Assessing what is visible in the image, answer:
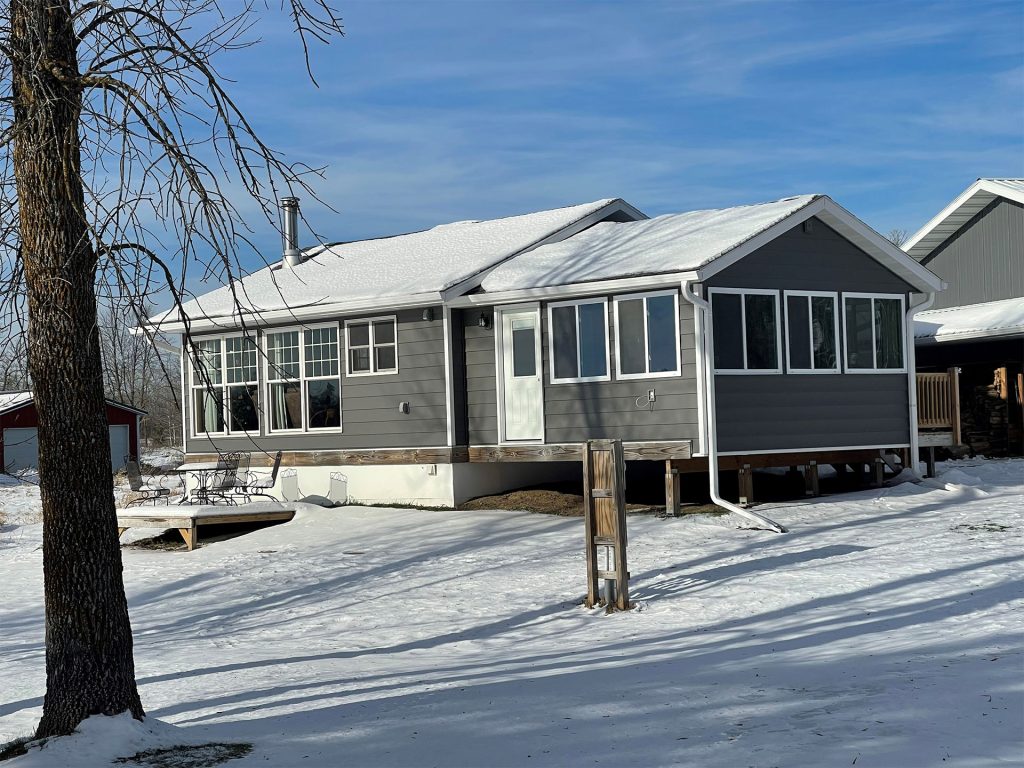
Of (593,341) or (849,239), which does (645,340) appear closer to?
(593,341)

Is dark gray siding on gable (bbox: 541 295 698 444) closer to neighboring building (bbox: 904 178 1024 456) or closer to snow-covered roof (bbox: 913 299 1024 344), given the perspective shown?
snow-covered roof (bbox: 913 299 1024 344)

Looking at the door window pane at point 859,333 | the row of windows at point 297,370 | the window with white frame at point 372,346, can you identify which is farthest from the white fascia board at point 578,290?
the door window pane at point 859,333

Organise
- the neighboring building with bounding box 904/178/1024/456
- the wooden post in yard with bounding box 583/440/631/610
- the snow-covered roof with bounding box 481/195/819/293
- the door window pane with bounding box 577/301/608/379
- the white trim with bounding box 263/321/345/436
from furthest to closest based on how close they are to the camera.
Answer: the neighboring building with bounding box 904/178/1024/456 → the white trim with bounding box 263/321/345/436 → the door window pane with bounding box 577/301/608/379 → the snow-covered roof with bounding box 481/195/819/293 → the wooden post in yard with bounding box 583/440/631/610

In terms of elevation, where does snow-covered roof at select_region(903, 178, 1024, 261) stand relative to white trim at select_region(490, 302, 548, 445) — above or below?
above

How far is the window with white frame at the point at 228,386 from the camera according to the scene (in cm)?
2208

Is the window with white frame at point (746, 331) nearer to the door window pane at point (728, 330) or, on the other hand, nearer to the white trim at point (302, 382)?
the door window pane at point (728, 330)

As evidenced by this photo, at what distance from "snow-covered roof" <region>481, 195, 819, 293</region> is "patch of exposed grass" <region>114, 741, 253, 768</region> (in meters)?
10.9

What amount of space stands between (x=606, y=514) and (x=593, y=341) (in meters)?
5.76

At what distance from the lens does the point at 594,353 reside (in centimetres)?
1805

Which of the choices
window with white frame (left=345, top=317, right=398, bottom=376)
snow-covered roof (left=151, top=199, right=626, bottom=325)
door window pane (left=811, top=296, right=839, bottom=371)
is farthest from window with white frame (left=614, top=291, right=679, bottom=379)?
window with white frame (left=345, top=317, right=398, bottom=376)

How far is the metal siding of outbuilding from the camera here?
691 inches

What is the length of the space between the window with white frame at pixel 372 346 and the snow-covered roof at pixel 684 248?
7.00 ft

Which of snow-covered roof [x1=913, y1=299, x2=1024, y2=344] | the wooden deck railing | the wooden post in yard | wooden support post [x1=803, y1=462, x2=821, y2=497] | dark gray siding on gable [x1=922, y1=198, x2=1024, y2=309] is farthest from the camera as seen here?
dark gray siding on gable [x1=922, y1=198, x2=1024, y2=309]

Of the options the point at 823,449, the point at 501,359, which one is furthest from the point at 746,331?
the point at 501,359
